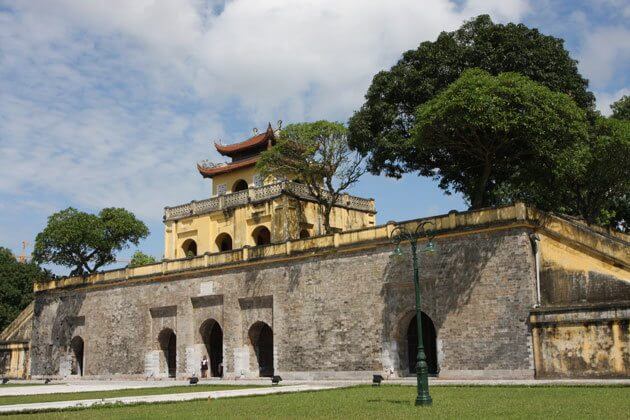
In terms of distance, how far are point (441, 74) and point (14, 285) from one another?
3563 cm

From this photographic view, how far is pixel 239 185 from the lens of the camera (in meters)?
38.9

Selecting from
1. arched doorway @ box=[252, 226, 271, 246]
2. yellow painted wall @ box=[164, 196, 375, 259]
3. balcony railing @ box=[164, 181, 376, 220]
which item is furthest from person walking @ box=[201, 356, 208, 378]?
balcony railing @ box=[164, 181, 376, 220]

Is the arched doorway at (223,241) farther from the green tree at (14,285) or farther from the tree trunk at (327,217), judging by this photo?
the green tree at (14,285)

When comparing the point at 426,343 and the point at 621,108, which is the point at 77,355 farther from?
the point at 621,108

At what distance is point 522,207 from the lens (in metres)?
22.1

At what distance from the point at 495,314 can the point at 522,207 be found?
3615mm

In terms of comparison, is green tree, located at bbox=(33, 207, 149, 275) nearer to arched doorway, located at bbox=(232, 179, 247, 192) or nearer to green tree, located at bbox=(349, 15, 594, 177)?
arched doorway, located at bbox=(232, 179, 247, 192)

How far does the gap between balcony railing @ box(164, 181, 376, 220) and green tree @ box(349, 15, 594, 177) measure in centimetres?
656

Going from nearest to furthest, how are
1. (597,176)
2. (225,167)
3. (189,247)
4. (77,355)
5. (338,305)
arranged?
1. (338,305)
2. (597,176)
3. (77,355)
4. (189,247)
5. (225,167)

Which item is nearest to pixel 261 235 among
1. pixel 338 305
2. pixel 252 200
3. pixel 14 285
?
pixel 252 200

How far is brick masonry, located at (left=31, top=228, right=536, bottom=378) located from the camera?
22.2 metres

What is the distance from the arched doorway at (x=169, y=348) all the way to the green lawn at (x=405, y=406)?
17.4m

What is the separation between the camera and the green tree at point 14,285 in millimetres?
47312

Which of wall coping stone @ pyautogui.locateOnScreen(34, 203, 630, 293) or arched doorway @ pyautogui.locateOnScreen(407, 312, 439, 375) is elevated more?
wall coping stone @ pyautogui.locateOnScreen(34, 203, 630, 293)
